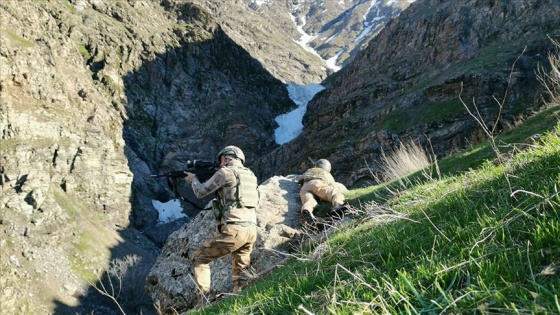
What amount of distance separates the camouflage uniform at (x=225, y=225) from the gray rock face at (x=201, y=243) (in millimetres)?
1410

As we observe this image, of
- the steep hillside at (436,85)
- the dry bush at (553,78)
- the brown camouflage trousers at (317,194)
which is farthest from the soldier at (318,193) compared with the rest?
the steep hillside at (436,85)

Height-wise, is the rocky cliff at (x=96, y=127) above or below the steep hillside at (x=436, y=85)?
above

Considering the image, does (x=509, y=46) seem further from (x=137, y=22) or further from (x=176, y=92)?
(x=137, y=22)

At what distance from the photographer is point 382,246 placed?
3.44m

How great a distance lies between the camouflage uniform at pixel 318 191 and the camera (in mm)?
11312

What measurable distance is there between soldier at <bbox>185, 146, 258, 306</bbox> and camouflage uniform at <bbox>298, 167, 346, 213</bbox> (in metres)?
3.52

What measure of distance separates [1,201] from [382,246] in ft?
275

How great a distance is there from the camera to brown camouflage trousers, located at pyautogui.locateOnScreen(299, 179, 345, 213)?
37.1 feet

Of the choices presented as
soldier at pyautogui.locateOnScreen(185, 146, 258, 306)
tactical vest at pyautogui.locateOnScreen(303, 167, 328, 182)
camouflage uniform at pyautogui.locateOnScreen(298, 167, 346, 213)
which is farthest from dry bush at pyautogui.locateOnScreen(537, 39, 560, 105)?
tactical vest at pyautogui.locateOnScreen(303, 167, 328, 182)

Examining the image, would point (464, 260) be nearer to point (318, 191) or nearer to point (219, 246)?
point (219, 246)

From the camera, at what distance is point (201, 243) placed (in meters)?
10.8

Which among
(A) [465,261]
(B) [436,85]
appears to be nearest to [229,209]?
(A) [465,261]

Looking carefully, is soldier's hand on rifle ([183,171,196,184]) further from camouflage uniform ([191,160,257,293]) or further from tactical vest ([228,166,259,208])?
tactical vest ([228,166,259,208])

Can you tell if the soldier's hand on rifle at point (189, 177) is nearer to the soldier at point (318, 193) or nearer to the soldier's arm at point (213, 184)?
the soldier's arm at point (213, 184)
